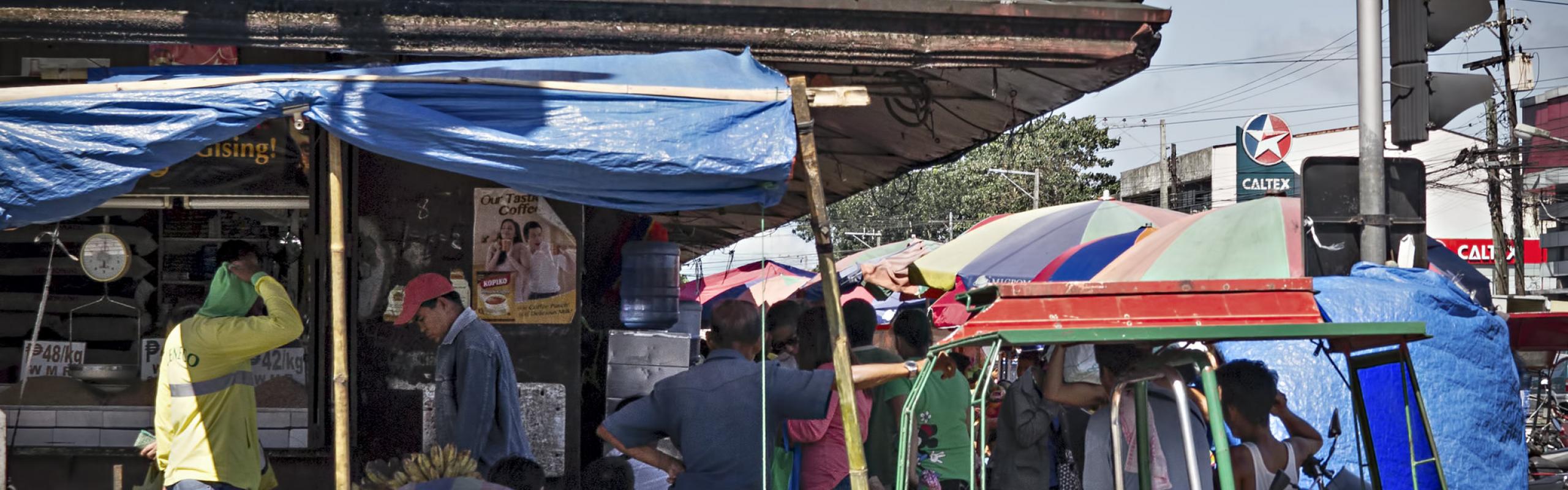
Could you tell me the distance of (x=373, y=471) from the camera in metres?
6.19

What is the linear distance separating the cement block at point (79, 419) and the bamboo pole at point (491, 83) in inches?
133

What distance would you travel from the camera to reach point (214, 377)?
19.2 ft

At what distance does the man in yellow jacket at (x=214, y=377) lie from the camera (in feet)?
18.8

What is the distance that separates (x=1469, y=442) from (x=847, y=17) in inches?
146

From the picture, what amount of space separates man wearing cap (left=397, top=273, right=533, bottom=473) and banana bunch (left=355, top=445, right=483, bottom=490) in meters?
0.23

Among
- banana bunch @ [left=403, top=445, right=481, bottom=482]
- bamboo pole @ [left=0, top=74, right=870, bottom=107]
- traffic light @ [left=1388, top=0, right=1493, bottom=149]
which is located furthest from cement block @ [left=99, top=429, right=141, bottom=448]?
traffic light @ [left=1388, top=0, right=1493, bottom=149]

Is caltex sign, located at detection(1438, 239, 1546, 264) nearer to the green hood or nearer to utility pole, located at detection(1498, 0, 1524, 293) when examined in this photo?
utility pole, located at detection(1498, 0, 1524, 293)

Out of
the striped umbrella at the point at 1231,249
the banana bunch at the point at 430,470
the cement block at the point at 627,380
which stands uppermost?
the striped umbrella at the point at 1231,249

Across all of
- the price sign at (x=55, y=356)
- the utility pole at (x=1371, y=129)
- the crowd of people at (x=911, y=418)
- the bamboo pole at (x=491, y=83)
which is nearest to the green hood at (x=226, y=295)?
the bamboo pole at (x=491, y=83)

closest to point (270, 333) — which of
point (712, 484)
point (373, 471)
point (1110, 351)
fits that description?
point (373, 471)

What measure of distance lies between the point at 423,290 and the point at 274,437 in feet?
5.49

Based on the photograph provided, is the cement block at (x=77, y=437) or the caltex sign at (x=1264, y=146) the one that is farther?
the caltex sign at (x=1264, y=146)

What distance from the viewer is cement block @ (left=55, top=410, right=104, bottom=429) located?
7.48m

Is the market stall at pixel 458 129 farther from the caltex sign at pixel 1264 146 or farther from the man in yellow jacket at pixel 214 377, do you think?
the caltex sign at pixel 1264 146
